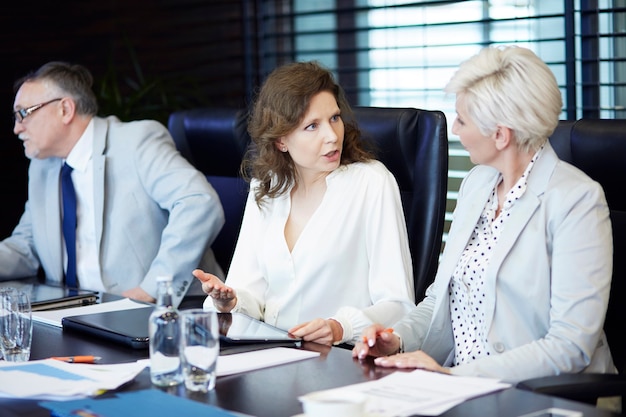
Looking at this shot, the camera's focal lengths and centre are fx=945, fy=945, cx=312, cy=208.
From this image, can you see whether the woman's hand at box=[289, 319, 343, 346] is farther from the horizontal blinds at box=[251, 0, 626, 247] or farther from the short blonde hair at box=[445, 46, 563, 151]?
the horizontal blinds at box=[251, 0, 626, 247]

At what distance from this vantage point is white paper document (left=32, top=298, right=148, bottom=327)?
2324 mm

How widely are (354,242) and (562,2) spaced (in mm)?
1869

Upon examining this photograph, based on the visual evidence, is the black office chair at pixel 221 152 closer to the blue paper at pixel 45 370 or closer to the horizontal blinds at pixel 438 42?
the horizontal blinds at pixel 438 42

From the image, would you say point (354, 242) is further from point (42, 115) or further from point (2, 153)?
point (2, 153)

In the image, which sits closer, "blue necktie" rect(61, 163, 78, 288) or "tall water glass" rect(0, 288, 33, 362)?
"tall water glass" rect(0, 288, 33, 362)

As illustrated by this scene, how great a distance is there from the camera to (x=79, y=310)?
241 cm

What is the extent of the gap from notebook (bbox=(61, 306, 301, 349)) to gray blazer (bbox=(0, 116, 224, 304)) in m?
0.83

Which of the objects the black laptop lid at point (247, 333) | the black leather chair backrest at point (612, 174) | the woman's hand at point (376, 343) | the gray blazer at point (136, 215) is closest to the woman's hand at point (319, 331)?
the black laptop lid at point (247, 333)

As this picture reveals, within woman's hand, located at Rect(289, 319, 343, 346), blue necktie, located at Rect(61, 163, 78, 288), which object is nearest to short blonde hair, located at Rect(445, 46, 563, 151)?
woman's hand, located at Rect(289, 319, 343, 346)

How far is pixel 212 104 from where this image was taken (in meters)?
5.03

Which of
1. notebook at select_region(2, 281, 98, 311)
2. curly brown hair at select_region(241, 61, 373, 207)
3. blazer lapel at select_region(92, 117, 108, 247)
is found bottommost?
notebook at select_region(2, 281, 98, 311)

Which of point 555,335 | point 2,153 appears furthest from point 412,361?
point 2,153

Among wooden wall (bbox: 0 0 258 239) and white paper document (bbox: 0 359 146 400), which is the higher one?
wooden wall (bbox: 0 0 258 239)

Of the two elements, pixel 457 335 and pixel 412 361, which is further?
pixel 457 335
